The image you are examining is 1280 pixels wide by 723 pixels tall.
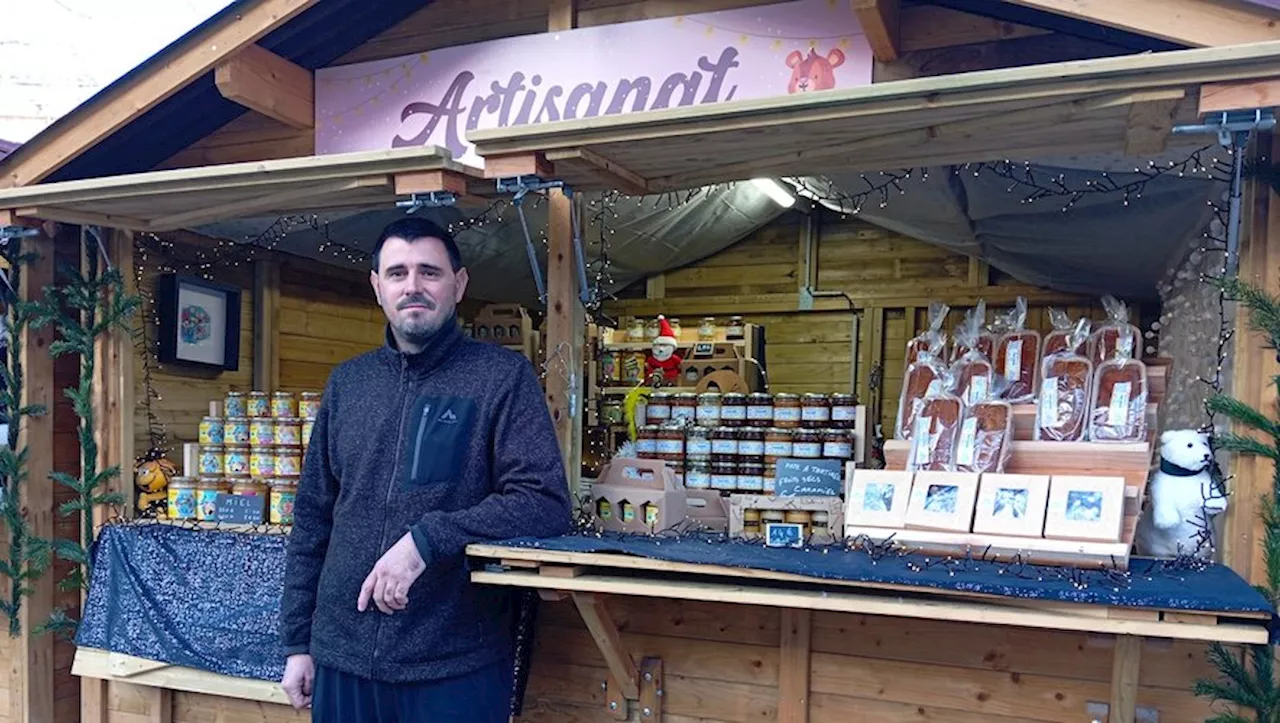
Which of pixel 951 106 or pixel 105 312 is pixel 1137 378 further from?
pixel 105 312

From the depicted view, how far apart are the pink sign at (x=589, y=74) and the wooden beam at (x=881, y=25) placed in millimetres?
52

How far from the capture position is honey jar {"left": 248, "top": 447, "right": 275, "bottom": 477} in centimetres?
307

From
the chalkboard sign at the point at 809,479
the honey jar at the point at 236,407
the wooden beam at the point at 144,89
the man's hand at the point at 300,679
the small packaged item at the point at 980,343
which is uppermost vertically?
the wooden beam at the point at 144,89

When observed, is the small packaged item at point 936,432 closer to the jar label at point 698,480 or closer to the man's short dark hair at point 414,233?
the jar label at point 698,480

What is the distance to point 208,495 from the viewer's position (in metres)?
3.06

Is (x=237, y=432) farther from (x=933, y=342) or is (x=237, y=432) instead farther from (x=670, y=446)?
(x=933, y=342)

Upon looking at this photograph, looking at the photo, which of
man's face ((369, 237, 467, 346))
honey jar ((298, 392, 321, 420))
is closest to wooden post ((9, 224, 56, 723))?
honey jar ((298, 392, 321, 420))

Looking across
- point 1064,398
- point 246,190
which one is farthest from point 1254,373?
point 246,190

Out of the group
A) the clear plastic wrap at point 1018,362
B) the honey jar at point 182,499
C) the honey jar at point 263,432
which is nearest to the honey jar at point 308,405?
the honey jar at point 263,432

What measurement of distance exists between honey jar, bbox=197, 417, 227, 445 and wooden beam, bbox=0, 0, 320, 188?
100 cm

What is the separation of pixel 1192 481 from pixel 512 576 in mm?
1500

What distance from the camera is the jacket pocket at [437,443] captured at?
186 centimetres

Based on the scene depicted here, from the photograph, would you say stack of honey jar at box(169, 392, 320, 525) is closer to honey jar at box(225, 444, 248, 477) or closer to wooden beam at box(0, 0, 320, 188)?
honey jar at box(225, 444, 248, 477)

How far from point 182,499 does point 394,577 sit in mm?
1761
